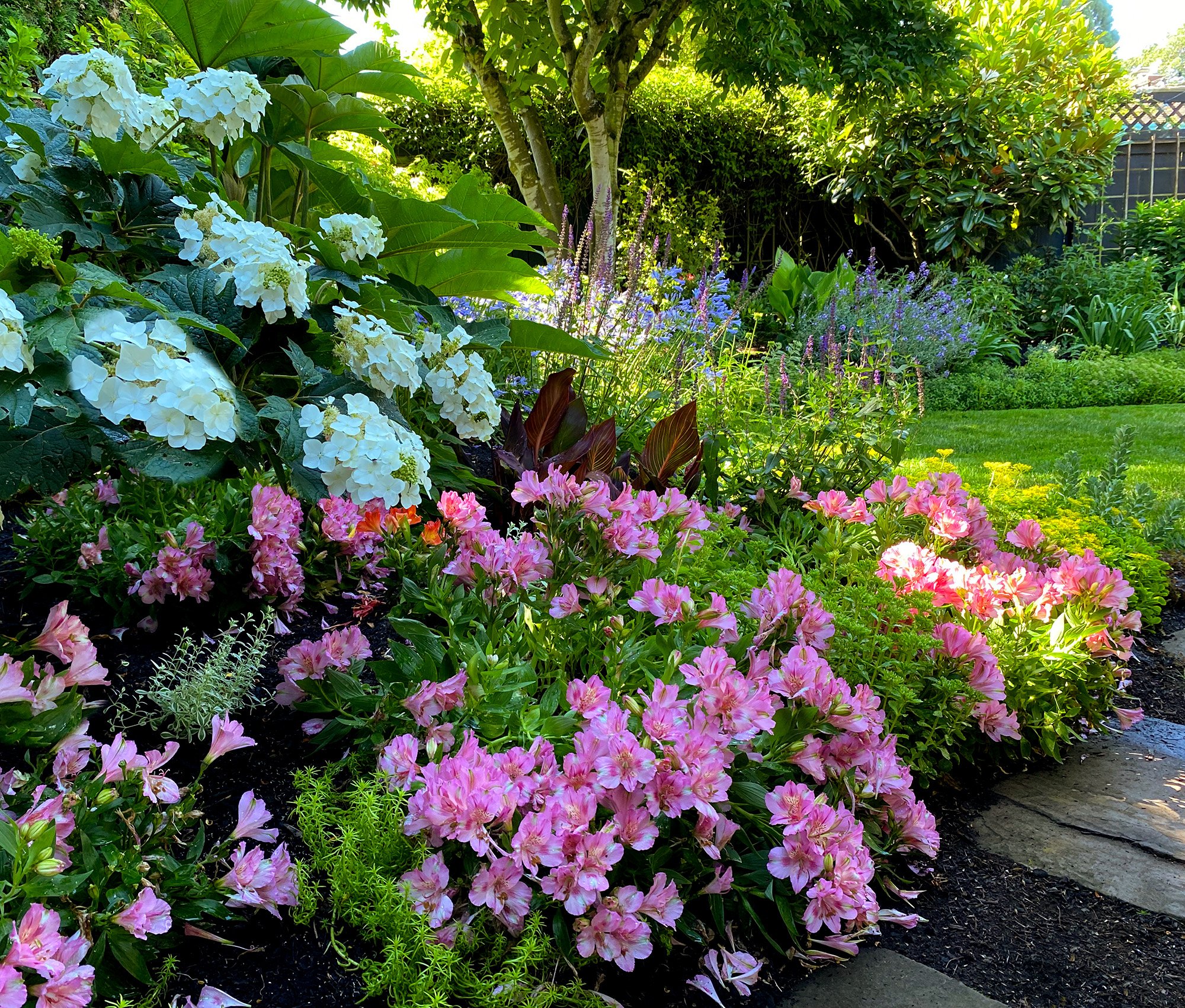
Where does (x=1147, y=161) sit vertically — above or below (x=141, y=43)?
above

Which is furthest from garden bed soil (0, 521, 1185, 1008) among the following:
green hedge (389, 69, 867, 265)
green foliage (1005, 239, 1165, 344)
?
green hedge (389, 69, 867, 265)

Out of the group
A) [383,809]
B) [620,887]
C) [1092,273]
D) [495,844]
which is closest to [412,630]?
[383,809]

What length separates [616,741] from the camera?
4.27 feet

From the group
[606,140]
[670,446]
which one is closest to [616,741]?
[670,446]

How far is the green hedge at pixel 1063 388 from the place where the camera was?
697cm

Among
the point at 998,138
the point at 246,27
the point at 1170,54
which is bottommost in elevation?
the point at 246,27

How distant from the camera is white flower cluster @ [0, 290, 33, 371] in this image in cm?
100

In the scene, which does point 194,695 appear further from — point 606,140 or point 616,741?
point 606,140

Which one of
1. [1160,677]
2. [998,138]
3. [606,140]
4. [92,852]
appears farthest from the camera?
[998,138]

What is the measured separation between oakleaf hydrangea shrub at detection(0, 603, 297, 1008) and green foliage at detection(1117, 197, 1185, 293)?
11.1 m

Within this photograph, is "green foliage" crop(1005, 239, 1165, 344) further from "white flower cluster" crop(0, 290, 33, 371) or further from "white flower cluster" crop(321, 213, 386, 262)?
"white flower cluster" crop(0, 290, 33, 371)

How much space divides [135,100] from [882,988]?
1834 millimetres

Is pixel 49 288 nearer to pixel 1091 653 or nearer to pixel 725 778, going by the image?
pixel 725 778

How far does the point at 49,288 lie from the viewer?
3.80ft
